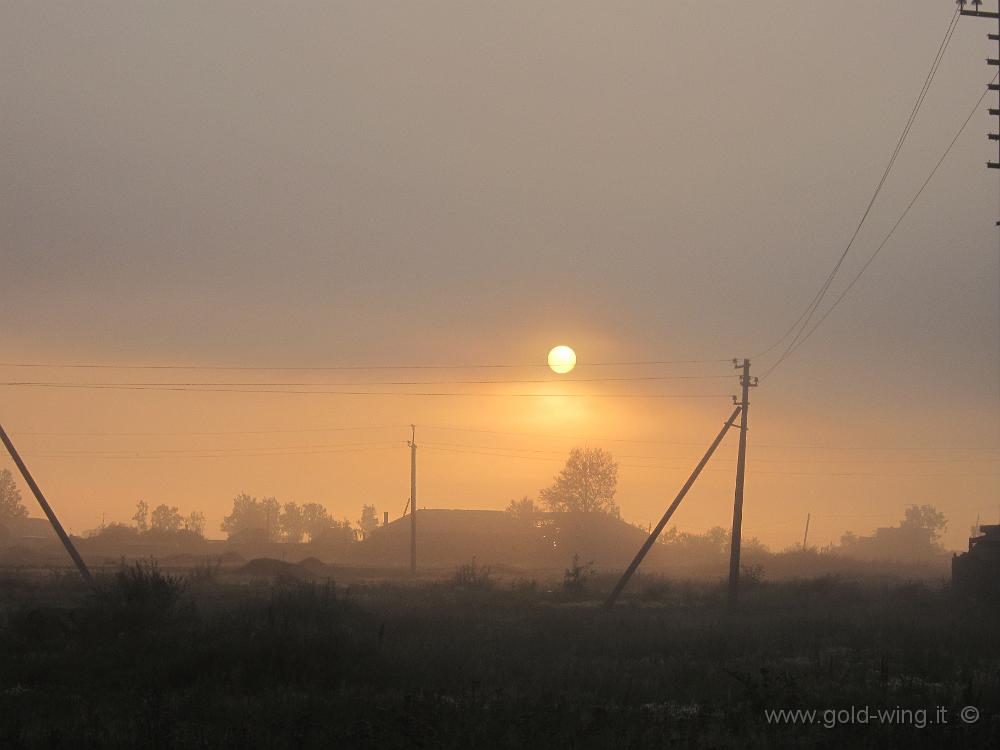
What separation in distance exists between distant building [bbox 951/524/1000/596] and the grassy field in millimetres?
8528

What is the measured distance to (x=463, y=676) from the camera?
59.9ft

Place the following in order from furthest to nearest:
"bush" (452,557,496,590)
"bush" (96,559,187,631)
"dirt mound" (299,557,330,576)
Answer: "dirt mound" (299,557,330,576)
"bush" (452,557,496,590)
"bush" (96,559,187,631)

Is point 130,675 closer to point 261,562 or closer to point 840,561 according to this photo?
point 261,562

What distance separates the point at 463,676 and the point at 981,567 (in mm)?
30576

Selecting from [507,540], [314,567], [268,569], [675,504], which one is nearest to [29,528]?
[507,540]

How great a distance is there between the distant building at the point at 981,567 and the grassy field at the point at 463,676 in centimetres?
853

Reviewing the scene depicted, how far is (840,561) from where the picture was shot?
284ft

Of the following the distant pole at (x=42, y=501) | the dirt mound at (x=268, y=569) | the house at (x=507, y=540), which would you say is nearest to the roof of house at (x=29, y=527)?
the house at (x=507, y=540)

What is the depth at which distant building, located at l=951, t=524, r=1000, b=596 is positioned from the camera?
130 feet

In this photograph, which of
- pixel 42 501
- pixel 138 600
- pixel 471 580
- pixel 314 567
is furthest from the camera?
pixel 314 567

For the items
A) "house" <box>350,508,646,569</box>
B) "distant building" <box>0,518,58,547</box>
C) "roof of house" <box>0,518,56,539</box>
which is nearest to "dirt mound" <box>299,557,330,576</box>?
"house" <box>350,508,646,569</box>

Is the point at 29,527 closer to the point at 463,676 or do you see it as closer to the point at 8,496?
the point at 8,496

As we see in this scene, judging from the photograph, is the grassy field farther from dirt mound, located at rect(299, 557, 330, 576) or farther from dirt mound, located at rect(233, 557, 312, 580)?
dirt mound, located at rect(299, 557, 330, 576)

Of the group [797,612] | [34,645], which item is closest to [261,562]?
[797,612]
